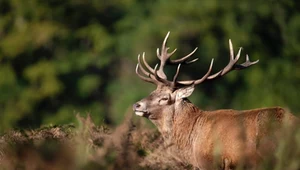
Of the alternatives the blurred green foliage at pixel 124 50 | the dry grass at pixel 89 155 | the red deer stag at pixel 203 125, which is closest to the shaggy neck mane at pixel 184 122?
the red deer stag at pixel 203 125

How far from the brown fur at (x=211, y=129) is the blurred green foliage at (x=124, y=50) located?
2115 centimetres

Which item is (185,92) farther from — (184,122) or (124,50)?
(124,50)

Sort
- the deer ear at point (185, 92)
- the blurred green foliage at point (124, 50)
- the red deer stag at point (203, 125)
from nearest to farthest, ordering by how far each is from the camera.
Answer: the red deer stag at point (203, 125) < the deer ear at point (185, 92) < the blurred green foliage at point (124, 50)

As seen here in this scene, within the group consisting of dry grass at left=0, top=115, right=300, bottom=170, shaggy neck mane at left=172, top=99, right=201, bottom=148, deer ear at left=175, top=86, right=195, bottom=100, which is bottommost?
shaggy neck mane at left=172, top=99, right=201, bottom=148

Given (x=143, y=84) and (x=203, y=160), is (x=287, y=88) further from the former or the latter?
(x=203, y=160)

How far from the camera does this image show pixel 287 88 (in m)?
35.1

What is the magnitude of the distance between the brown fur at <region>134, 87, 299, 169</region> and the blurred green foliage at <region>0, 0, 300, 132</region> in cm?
2115

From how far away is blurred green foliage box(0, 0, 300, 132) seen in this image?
112 feet

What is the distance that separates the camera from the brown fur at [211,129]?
9.06 m

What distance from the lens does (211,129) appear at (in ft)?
35.0

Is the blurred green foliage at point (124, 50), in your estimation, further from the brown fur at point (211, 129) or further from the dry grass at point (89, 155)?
the dry grass at point (89, 155)

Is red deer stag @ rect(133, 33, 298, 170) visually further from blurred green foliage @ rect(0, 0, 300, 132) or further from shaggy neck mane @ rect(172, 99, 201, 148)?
blurred green foliage @ rect(0, 0, 300, 132)

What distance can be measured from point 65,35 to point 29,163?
2997cm

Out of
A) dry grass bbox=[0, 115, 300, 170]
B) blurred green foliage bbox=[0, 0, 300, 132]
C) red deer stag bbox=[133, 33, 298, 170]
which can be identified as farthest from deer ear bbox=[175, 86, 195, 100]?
blurred green foliage bbox=[0, 0, 300, 132]
